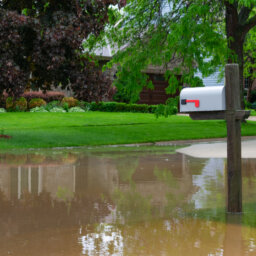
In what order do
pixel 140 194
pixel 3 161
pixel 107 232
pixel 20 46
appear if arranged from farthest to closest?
pixel 20 46 → pixel 3 161 → pixel 140 194 → pixel 107 232

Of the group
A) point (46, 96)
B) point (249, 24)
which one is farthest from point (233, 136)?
point (46, 96)

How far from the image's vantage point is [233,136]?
8.11m

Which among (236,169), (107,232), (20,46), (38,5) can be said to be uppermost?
(38,5)

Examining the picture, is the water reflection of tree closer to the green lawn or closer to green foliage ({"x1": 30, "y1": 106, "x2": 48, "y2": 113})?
the green lawn

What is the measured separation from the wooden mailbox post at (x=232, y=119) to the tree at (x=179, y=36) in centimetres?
1196

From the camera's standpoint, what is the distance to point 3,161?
14930 mm

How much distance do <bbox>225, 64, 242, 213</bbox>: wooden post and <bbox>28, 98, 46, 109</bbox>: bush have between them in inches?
1050

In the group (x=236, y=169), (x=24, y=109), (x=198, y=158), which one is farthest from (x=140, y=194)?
(x=24, y=109)

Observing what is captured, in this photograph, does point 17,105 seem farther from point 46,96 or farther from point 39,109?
point 46,96

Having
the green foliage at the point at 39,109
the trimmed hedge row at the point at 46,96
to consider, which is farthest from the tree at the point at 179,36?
the trimmed hedge row at the point at 46,96

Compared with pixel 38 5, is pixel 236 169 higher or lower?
lower

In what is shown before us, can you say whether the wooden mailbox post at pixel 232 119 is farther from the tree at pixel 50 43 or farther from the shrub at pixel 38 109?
the shrub at pixel 38 109

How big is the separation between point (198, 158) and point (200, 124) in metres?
11.8

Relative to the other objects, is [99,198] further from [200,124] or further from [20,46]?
[200,124]
